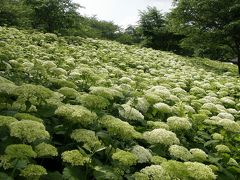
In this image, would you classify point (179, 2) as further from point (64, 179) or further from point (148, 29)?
point (64, 179)

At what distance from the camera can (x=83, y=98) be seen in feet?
13.0

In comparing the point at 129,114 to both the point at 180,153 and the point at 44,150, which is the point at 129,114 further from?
the point at 44,150

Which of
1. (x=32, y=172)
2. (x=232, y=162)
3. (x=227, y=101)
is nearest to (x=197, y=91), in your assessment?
(x=227, y=101)

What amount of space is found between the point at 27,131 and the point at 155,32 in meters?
28.3

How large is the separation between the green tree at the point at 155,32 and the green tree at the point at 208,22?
8738 mm

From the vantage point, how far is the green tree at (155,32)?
30922mm

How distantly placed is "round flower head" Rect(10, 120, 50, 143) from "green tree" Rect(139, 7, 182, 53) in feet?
91.7

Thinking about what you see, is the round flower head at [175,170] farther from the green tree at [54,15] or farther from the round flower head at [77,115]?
the green tree at [54,15]

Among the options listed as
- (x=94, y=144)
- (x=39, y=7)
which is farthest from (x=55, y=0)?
(x=94, y=144)

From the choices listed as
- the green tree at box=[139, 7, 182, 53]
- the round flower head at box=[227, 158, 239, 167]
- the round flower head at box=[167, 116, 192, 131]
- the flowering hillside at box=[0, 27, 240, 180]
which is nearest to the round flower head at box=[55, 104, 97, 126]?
the flowering hillside at box=[0, 27, 240, 180]

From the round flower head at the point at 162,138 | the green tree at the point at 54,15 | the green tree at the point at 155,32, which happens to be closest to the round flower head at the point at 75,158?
the round flower head at the point at 162,138

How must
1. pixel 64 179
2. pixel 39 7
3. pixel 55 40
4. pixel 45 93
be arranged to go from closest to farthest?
1. pixel 64 179
2. pixel 45 93
3. pixel 55 40
4. pixel 39 7

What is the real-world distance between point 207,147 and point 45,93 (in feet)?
9.07

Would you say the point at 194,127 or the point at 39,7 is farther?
the point at 39,7
